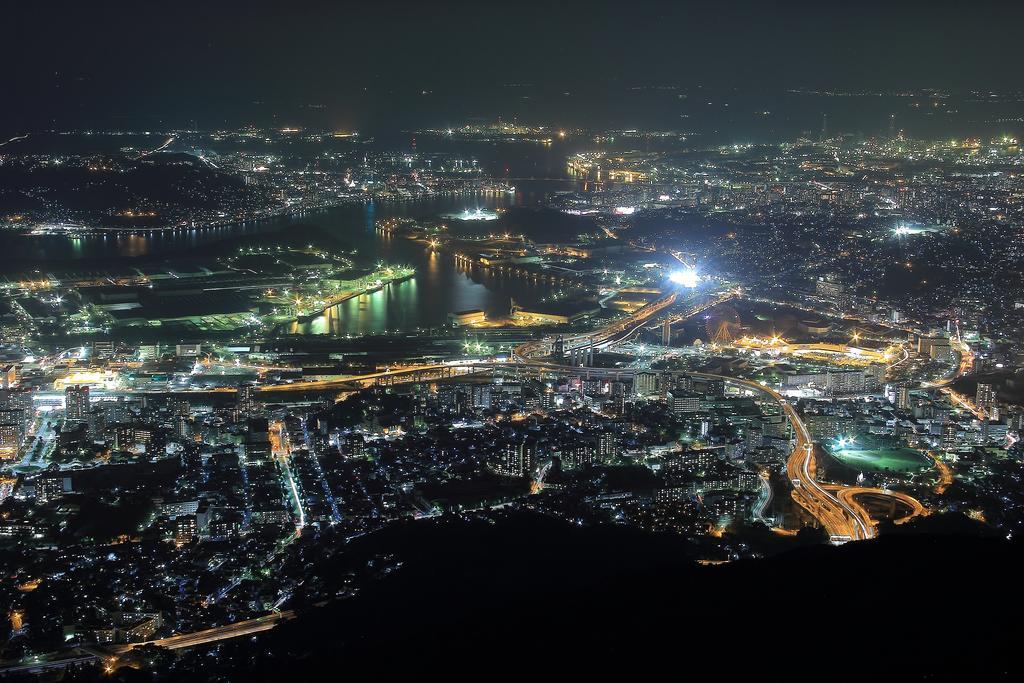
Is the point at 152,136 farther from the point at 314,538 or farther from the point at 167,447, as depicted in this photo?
the point at 314,538

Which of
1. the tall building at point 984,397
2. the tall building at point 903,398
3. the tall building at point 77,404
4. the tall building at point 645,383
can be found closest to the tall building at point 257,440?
the tall building at point 77,404

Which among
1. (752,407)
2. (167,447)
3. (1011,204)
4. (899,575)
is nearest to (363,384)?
(167,447)

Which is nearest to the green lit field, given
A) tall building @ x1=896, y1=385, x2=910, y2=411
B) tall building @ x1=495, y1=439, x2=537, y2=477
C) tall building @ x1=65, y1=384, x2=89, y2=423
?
tall building @ x1=896, y1=385, x2=910, y2=411

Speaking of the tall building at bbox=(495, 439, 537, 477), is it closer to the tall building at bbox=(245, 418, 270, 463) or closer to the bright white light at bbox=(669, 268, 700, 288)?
the tall building at bbox=(245, 418, 270, 463)

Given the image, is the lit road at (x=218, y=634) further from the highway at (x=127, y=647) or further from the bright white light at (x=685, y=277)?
the bright white light at (x=685, y=277)

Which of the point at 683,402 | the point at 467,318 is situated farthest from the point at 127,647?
the point at 467,318

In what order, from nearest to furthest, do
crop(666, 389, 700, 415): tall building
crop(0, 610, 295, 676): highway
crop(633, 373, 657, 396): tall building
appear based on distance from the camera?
crop(0, 610, 295, 676): highway → crop(666, 389, 700, 415): tall building → crop(633, 373, 657, 396): tall building
